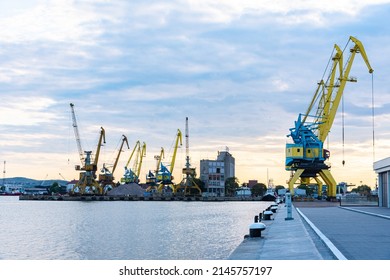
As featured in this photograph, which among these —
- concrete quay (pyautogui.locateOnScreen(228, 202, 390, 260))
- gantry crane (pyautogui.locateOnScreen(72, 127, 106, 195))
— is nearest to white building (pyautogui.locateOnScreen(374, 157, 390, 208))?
concrete quay (pyautogui.locateOnScreen(228, 202, 390, 260))

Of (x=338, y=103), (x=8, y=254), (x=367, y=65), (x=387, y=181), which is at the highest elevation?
(x=367, y=65)

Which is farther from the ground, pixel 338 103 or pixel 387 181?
pixel 338 103

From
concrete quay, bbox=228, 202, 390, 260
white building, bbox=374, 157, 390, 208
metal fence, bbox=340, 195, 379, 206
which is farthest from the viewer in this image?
metal fence, bbox=340, 195, 379, 206

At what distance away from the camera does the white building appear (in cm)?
5459

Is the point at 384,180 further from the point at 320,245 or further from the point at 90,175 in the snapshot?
the point at 90,175

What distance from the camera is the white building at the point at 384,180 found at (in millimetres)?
54588

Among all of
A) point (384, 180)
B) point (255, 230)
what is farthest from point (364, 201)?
point (255, 230)

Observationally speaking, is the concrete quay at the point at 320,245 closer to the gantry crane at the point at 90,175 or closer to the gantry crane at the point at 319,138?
the gantry crane at the point at 319,138

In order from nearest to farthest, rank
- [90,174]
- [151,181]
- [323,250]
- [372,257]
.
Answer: [372,257]
[323,250]
[90,174]
[151,181]

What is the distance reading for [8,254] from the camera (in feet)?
103

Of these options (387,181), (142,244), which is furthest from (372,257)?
(387,181)

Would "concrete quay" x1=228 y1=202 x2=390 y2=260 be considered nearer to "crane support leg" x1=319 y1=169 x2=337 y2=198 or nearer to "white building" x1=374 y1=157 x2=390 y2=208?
"white building" x1=374 y1=157 x2=390 y2=208

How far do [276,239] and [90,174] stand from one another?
478 feet
